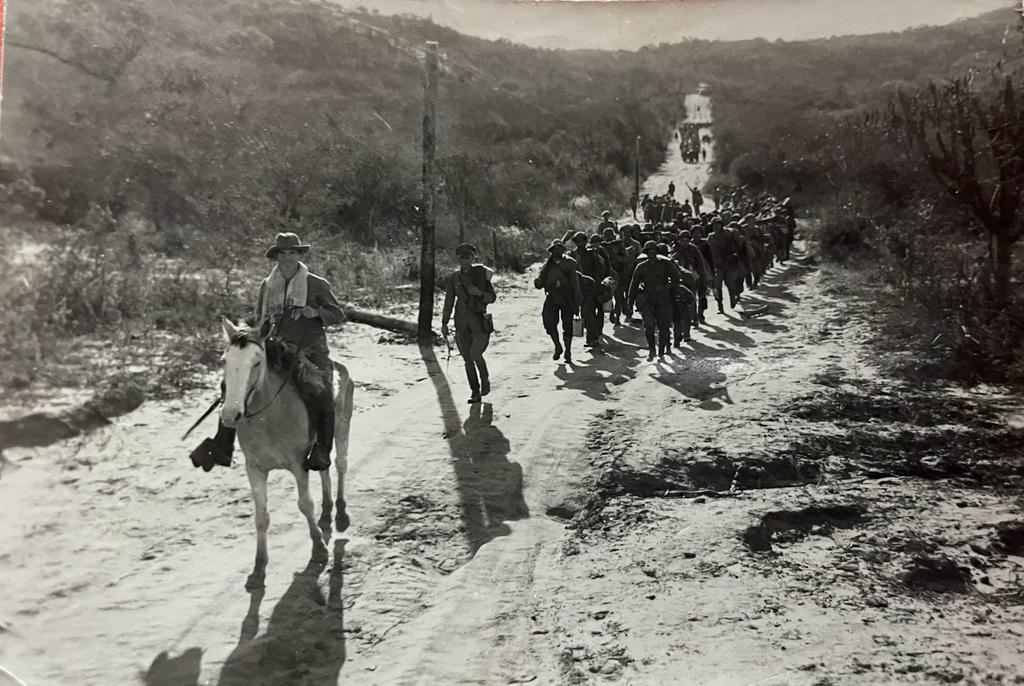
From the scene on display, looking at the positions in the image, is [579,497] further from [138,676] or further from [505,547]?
[138,676]

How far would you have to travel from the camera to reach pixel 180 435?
3.98 meters

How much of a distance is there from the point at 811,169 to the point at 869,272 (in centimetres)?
169

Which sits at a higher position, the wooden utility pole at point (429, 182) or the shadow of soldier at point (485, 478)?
the wooden utility pole at point (429, 182)

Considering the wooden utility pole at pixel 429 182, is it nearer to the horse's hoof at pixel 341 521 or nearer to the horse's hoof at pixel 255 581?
the horse's hoof at pixel 341 521

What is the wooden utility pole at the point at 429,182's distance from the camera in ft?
16.6

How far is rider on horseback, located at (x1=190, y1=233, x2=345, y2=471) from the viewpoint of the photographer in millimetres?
4211

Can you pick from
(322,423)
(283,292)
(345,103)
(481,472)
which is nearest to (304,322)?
(283,292)

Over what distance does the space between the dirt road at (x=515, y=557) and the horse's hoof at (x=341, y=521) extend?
82 millimetres

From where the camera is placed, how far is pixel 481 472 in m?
4.76

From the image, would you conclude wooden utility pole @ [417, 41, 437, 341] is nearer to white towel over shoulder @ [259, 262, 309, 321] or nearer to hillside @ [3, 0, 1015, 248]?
hillside @ [3, 0, 1015, 248]

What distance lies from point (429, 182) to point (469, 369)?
5.00 ft

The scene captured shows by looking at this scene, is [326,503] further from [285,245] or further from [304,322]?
[285,245]

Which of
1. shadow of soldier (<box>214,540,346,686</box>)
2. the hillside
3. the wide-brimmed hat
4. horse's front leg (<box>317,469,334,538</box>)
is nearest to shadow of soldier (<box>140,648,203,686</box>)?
shadow of soldier (<box>214,540,346,686</box>)

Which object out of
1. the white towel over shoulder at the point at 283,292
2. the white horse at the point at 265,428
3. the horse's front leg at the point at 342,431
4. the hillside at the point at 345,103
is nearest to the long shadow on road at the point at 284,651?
the white horse at the point at 265,428
